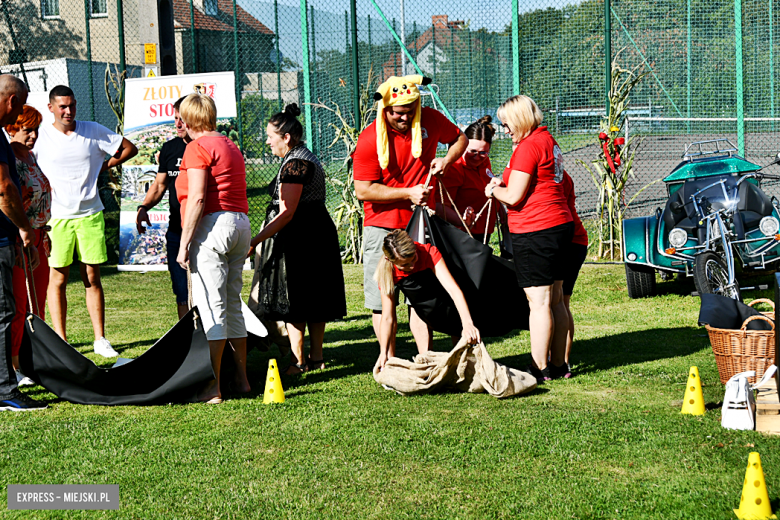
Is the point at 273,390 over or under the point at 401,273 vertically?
under

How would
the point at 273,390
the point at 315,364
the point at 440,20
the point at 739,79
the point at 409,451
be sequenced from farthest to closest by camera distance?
the point at 440,20 → the point at 739,79 → the point at 315,364 → the point at 273,390 → the point at 409,451

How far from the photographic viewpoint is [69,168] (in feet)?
20.4

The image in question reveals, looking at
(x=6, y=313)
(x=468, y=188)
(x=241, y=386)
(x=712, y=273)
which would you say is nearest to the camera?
(x=6, y=313)

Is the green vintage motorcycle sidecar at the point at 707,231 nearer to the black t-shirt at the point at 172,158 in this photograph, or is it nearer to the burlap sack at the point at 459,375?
the burlap sack at the point at 459,375

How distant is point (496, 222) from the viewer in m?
6.26

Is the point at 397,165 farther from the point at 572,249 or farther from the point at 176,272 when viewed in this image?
the point at 176,272

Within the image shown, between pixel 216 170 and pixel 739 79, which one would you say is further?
pixel 739 79

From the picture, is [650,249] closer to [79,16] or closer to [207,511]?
[207,511]

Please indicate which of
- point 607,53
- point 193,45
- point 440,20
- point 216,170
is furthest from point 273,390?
point 193,45

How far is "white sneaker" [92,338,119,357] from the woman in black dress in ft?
5.09

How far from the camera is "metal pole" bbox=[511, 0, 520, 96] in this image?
10570 mm

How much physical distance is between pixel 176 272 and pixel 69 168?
44.5 inches

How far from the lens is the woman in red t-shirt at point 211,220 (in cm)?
466

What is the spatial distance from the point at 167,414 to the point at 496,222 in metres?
2.88
